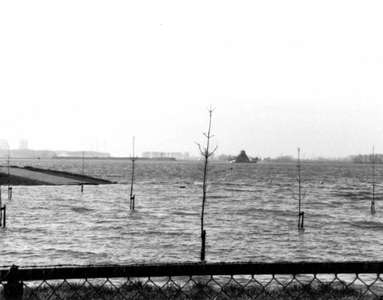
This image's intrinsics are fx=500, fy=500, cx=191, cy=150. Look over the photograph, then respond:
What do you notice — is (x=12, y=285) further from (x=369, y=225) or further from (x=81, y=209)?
(x=81, y=209)

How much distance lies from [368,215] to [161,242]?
30032 mm

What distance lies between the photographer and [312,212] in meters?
53.5

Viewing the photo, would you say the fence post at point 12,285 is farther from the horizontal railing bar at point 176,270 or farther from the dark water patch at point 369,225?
the dark water patch at point 369,225

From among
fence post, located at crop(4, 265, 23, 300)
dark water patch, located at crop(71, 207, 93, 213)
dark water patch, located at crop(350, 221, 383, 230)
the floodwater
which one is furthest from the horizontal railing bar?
dark water patch, located at crop(71, 207, 93, 213)

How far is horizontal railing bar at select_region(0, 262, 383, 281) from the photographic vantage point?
15.2ft

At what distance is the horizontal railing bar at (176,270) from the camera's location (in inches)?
183

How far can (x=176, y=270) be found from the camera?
472 cm

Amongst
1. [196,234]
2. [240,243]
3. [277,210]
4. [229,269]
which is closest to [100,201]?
[277,210]

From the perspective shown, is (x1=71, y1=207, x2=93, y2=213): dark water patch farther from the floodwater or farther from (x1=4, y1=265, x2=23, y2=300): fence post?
(x1=4, y1=265, x2=23, y2=300): fence post

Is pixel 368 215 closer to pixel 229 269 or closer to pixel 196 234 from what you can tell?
pixel 196 234

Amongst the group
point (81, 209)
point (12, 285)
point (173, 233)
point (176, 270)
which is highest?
point (176, 270)

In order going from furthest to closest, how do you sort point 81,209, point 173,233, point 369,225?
point 81,209, point 369,225, point 173,233

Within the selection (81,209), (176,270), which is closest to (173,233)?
(81,209)

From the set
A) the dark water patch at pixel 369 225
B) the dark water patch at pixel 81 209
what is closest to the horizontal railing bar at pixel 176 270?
the dark water patch at pixel 369 225
